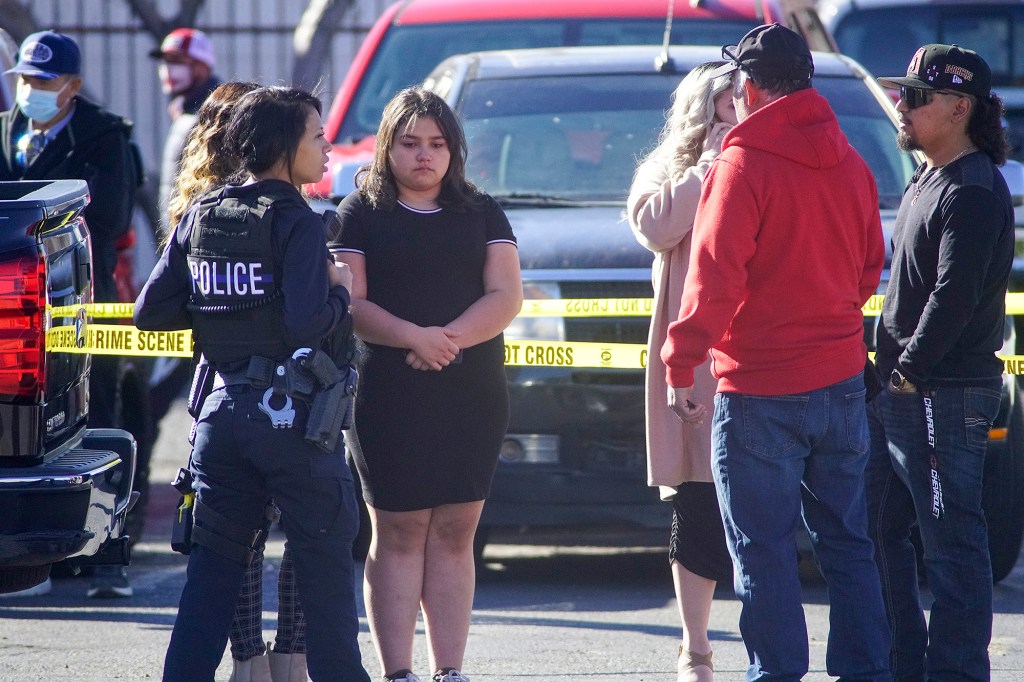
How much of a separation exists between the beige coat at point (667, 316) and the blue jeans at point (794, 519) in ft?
1.28

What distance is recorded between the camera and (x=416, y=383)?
3.99 m

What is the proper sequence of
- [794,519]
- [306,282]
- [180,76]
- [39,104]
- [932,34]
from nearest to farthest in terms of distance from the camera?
[306,282], [794,519], [39,104], [180,76], [932,34]

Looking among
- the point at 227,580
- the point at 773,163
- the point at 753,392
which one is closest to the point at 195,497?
the point at 227,580

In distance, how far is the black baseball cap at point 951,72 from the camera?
12.8 ft

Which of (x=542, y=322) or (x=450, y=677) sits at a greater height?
(x=542, y=322)

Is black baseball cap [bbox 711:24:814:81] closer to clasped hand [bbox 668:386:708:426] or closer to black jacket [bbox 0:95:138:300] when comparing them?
clasped hand [bbox 668:386:708:426]

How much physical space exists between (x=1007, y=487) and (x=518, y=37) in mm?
3381

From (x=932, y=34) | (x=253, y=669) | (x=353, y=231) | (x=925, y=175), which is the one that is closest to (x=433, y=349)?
(x=353, y=231)

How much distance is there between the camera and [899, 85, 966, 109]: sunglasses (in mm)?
3926

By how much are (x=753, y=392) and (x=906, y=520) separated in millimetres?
783

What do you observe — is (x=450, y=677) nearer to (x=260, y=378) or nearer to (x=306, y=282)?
(x=260, y=378)

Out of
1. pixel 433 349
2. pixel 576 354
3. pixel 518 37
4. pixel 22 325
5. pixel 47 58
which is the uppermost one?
pixel 518 37

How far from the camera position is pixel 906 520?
4.12 meters

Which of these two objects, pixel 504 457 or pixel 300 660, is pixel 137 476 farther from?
pixel 300 660
